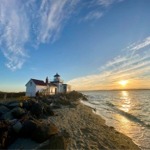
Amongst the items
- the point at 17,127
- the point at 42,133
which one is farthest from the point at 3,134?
the point at 42,133

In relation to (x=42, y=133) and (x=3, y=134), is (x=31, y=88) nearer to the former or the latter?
(x=3, y=134)

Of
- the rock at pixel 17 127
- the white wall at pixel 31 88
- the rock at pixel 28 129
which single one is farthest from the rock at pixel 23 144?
the white wall at pixel 31 88

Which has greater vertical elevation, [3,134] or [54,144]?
[3,134]

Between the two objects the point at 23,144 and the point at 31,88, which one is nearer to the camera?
the point at 23,144

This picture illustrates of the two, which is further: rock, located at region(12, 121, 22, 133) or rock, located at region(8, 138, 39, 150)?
rock, located at region(12, 121, 22, 133)

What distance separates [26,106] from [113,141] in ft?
31.3

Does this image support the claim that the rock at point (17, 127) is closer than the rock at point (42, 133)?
No

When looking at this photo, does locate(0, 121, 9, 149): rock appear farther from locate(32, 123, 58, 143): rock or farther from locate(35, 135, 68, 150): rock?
locate(35, 135, 68, 150): rock

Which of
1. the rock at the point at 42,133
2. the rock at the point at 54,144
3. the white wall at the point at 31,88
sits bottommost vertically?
the rock at the point at 54,144

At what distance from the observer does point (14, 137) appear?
10102mm

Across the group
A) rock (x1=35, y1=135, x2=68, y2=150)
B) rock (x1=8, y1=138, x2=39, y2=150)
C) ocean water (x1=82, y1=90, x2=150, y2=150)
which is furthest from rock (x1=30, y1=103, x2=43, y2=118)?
ocean water (x1=82, y1=90, x2=150, y2=150)

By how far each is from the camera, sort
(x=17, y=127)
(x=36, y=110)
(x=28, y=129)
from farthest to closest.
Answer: (x=36, y=110)
(x=17, y=127)
(x=28, y=129)

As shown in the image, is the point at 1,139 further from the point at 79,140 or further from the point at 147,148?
the point at 147,148

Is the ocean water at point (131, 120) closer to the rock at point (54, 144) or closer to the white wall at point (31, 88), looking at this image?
the rock at point (54, 144)
